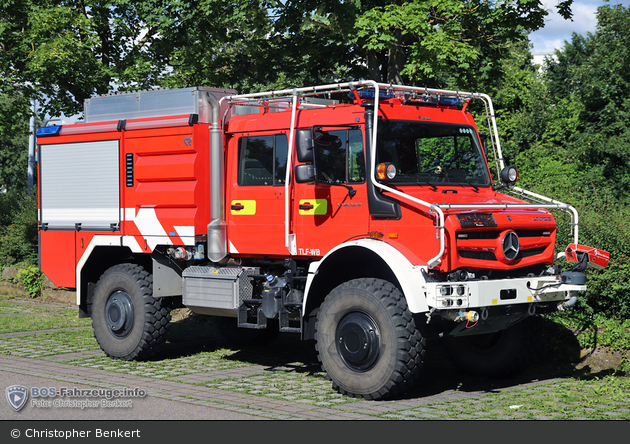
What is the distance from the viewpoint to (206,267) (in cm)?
968

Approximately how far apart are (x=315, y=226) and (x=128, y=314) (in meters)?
3.18

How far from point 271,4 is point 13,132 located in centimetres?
821

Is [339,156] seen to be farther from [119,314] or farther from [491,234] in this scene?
[119,314]

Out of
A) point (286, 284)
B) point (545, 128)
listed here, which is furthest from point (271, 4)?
point (545, 128)

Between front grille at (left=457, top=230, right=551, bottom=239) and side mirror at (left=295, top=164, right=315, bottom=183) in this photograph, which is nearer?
front grille at (left=457, top=230, right=551, bottom=239)

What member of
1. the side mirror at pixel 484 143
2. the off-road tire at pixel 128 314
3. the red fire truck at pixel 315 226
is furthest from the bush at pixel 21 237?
the side mirror at pixel 484 143

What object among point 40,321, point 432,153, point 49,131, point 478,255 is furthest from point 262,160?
point 40,321

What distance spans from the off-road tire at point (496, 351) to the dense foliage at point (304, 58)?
1.18 meters

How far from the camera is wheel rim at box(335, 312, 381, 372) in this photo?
7676 mm

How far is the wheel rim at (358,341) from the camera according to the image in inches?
302

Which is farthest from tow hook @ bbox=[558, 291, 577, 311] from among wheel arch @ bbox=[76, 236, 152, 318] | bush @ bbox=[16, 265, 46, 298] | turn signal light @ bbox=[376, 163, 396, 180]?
bush @ bbox=[16, 265, 46, 298]

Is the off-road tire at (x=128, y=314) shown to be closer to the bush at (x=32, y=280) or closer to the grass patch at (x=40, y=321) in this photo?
the grass patch at (x=40, y=321)

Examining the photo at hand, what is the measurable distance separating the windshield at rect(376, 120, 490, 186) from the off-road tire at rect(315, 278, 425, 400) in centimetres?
133

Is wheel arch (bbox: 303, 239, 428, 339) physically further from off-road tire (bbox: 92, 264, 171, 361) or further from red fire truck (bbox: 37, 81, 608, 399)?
off-road tire (bbox: 92, 264, 171, 361)
